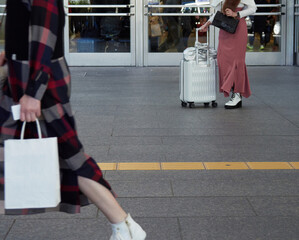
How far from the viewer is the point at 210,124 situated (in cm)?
→ 754

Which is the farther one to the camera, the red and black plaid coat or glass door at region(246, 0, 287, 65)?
glass door at region(246, 0, 287, 65)

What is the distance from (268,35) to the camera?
→ 592 inches

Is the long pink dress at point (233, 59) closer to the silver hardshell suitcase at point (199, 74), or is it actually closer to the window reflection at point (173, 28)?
the silver hardshell suitcase at point (199, 74)

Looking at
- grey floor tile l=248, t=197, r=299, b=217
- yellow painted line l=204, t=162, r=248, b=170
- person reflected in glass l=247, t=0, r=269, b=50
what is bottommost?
grey floor tile l=248, t=197, r=299, b=217

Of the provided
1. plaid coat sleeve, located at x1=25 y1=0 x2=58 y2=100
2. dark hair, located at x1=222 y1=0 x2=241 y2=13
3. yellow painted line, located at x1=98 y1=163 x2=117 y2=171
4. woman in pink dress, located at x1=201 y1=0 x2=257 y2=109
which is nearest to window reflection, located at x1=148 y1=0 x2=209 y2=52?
woman in pink dress, located at x1=201 y1=0 x2=257 y2=109

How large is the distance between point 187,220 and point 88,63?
1139 cm

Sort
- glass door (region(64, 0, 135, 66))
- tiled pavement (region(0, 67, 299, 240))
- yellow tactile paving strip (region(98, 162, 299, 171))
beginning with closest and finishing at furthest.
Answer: tiled pavement (region(0, 67, 299, 240)) → yellow tactile paving strip (region(98, 162, 299, 171)) → glass door (region(64, 0, 135, 66))

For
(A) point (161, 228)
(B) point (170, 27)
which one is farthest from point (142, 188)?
(B) point (170, 27)

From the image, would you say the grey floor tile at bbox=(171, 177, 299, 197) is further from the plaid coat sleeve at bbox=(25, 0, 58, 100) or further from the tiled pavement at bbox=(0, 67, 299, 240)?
the plaid coat sleeve at bbox=(25, 0, 58, 100)

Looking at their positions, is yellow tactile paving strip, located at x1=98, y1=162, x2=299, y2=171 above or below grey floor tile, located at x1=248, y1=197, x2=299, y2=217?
above

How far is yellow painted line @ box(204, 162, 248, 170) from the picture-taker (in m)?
5.41

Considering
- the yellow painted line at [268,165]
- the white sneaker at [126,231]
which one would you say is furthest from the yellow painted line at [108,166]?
the white sneaker at [126,231]

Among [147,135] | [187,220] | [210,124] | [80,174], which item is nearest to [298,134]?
[210,124]

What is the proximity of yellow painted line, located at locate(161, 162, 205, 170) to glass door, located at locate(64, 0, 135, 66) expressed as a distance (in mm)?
9636
